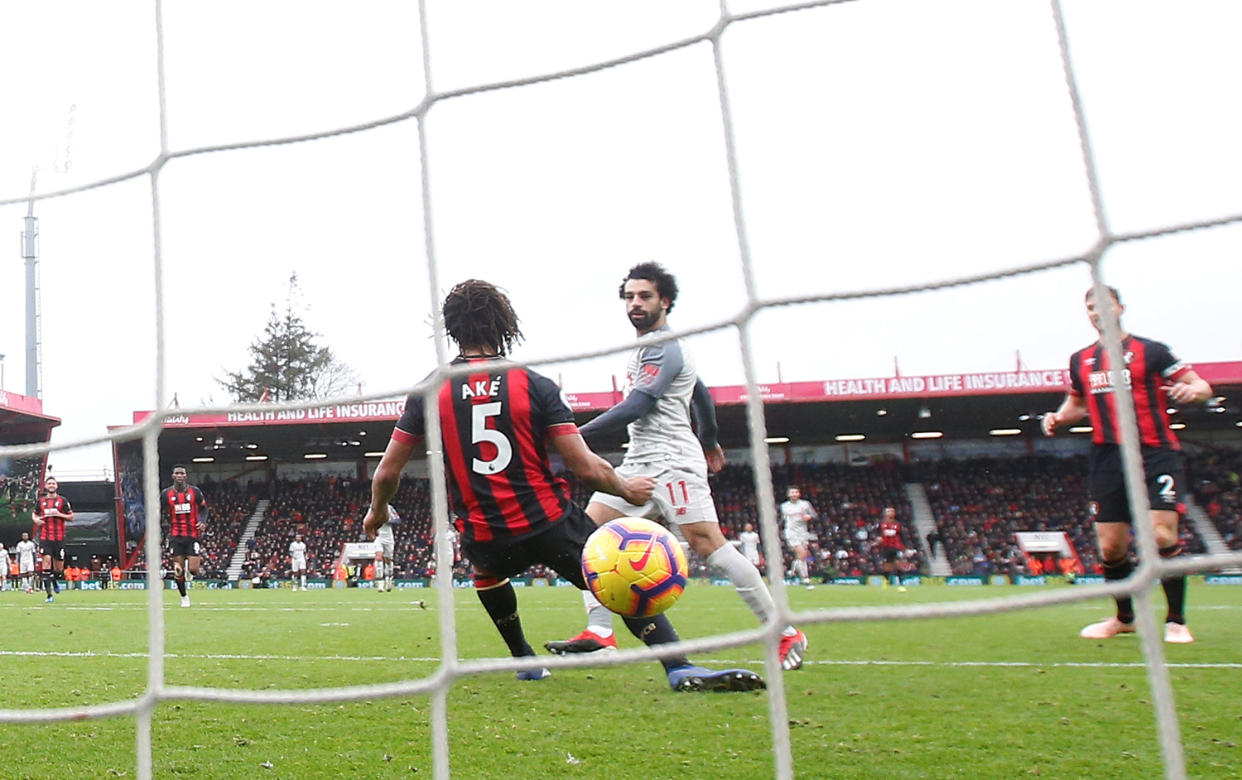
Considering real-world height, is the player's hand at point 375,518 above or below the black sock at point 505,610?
above

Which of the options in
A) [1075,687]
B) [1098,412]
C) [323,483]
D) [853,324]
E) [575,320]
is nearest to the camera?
[1075,687]

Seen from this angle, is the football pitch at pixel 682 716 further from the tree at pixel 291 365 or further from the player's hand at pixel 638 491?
the tree at pixel 291 365

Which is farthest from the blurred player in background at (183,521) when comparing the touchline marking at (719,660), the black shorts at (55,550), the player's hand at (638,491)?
the player's hand at (638,491)

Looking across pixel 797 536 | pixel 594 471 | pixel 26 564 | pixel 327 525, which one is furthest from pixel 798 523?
pixel 26 564

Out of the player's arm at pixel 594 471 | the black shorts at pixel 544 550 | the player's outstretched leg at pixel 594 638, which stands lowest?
the player's outstretched leg at pixel 594 638

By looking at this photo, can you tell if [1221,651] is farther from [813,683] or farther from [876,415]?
[876,415]

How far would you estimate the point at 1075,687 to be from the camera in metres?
2.79

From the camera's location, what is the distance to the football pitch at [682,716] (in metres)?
2.02

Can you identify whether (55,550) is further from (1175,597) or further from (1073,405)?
(1175,597)

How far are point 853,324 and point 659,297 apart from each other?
63cm

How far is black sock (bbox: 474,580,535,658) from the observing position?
122 inches

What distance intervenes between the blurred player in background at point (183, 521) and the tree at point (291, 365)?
962 mm

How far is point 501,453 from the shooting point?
2.88m

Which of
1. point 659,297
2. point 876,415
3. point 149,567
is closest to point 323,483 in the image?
point 659,297
